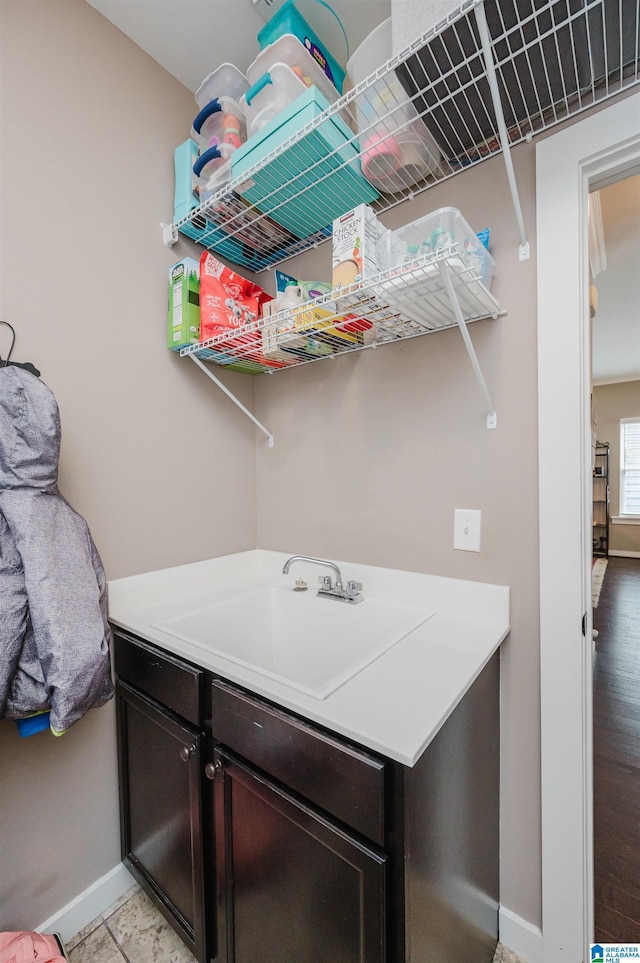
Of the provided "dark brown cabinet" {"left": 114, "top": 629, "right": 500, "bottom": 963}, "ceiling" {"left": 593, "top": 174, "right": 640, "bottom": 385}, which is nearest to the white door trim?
"dark brown cabinet" {"left": 114, "top": 629, "right": 500, "bottom": 963}

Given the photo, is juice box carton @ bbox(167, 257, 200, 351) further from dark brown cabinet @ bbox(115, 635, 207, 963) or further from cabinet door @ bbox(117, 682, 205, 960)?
cabinet door @ bbox(117, 682, 205, 960)

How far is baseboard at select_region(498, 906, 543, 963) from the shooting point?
111 centimetres

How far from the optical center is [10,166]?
3.65ft

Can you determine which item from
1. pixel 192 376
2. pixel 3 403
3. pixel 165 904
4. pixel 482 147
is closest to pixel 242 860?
pixel 165 904

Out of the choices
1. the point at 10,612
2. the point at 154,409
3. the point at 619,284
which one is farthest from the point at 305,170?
the point at 619,284

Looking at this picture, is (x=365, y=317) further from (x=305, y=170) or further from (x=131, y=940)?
(x=131, y=940)

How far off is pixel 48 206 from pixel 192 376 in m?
0.63

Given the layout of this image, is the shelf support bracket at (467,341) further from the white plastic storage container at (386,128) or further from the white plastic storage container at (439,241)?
the white plastic storage container at (386,128)

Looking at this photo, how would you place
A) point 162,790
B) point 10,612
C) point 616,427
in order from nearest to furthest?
point 10,612
point 162,790
point 616,427

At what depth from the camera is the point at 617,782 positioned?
5.80ft

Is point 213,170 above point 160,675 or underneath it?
above

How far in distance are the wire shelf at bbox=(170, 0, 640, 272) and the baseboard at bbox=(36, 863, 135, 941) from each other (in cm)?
217

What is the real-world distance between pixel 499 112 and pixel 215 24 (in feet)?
3.71

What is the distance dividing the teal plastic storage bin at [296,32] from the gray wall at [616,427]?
6.53m
